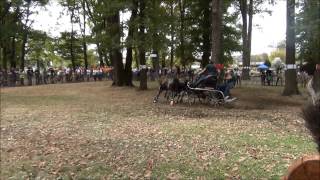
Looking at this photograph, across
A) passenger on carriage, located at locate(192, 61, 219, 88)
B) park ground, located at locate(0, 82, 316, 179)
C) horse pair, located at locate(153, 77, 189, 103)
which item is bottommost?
park ground, located at locate(0, 82, 316, 179)

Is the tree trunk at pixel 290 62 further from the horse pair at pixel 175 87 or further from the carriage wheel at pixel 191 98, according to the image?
the horse pair at pixel 175 87

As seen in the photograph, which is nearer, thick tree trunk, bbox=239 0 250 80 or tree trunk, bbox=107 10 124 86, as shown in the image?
tree trunk, bbox=107 10 124 86

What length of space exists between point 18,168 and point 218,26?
1217 cm

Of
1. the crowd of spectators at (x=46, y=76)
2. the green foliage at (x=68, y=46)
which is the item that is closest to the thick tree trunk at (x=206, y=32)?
the crowd of spectators at (x=46, y=76)

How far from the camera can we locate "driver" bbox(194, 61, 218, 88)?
17266mm

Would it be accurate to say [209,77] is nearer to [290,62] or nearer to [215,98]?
[215,98]

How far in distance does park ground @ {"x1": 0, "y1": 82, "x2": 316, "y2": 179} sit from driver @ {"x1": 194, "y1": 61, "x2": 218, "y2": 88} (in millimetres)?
1062

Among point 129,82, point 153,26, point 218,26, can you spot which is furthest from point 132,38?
point 129,82

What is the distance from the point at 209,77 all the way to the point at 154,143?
24.1 feet

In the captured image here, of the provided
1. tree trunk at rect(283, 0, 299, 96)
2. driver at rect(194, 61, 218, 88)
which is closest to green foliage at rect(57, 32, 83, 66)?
tree trunk at rect(283, 0, 299, 96)

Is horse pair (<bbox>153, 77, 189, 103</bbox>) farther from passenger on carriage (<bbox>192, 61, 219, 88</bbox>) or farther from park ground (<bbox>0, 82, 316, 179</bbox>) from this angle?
park ground (<bbox>0, 82, 316, 179</bbox>)

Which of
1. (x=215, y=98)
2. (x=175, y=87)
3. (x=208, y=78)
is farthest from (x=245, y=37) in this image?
(x=208, y=78)

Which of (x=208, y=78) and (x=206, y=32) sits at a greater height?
(x=206, y=32)

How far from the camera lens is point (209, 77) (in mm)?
17188
